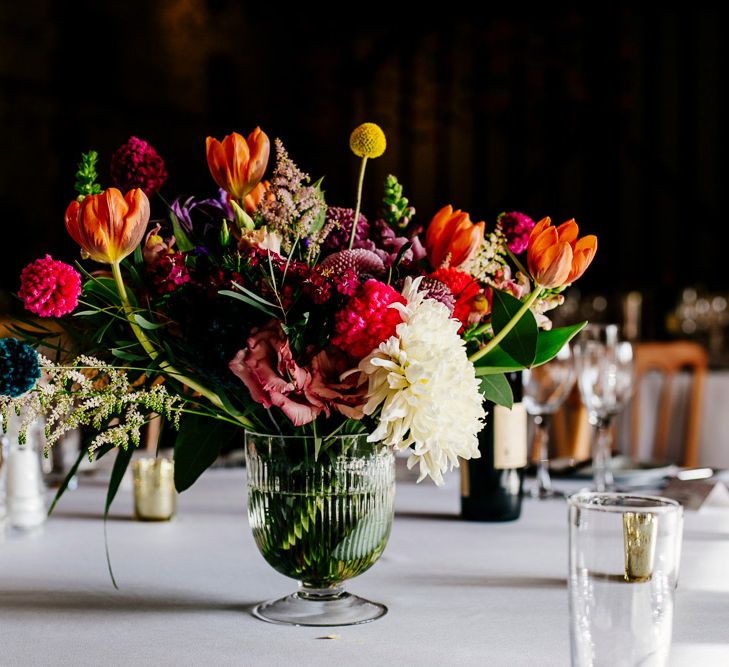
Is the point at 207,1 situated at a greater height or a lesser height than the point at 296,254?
greater

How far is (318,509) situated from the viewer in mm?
948

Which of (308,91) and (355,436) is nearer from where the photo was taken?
(355,436)

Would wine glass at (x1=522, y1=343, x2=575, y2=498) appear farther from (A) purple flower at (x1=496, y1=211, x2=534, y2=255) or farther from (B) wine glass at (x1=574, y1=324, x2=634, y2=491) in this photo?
(A) purple flower at (x1=496, y1=211, x2=534, y2=255)

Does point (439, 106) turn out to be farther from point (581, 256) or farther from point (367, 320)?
point (367, 320)

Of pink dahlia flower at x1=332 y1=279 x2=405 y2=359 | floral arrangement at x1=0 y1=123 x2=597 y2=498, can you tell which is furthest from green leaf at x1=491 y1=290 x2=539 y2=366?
pink dahlia flower at x1=332 y1=279 x2=405 y2=359

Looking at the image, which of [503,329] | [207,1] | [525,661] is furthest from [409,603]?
[207,1]

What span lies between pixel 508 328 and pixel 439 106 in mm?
7631

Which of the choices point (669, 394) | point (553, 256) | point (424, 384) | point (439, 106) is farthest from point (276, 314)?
point (439, 106)

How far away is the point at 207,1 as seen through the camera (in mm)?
7551

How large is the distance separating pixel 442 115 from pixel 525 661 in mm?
7707

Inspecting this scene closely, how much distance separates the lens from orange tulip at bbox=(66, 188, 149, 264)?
865 mm

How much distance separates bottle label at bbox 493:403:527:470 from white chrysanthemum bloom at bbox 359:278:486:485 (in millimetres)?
562

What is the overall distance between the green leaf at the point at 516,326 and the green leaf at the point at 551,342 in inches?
1.3

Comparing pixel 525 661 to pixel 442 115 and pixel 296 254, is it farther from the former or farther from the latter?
pixel 442 115
